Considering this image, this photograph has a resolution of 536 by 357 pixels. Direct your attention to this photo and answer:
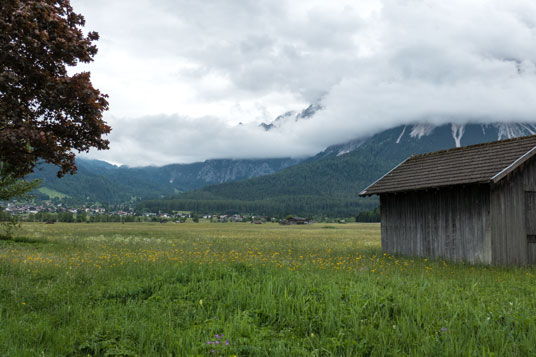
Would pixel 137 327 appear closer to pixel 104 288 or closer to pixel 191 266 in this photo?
pixel 104 288

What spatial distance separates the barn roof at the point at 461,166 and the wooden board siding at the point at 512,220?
0.73 metres

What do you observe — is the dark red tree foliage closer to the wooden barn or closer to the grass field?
the grass field

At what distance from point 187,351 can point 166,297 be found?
9.02ft

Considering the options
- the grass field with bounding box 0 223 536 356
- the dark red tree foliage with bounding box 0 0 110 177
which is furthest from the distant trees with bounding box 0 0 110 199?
the grass field with bounding box 0 223 536 356

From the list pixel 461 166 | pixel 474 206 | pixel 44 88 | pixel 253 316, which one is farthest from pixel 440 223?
pixel 44 88

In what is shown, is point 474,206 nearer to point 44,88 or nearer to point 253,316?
point 253,316

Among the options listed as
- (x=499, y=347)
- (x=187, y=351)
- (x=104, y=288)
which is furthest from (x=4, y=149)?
(x=499, y=347)

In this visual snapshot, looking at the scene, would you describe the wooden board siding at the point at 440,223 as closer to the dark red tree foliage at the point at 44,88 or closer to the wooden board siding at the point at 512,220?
the wooden board siding at the point at 512,220

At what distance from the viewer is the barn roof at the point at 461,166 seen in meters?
16.6

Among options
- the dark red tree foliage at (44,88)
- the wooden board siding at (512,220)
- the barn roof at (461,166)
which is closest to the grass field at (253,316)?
the dark red tree foliage at (44,88)

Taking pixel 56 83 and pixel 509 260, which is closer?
pixel 56 83

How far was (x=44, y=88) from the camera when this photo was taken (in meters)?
10.2

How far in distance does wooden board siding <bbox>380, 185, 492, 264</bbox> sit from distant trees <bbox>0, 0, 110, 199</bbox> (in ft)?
50.3

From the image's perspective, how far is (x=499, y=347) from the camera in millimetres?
6145
